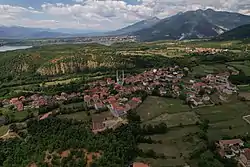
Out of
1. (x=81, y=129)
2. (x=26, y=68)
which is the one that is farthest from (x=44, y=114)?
(x=26, y=68)

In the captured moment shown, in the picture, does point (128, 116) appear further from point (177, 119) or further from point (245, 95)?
point (245, 95)

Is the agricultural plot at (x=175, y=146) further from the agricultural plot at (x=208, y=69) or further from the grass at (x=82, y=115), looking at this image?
the agricultural plot at (x=208, y=69)

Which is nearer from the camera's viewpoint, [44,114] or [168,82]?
[44,114]

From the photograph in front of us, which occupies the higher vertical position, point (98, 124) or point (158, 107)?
point (98, 124)

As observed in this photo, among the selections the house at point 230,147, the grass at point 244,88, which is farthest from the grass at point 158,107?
the grass at point 244,88

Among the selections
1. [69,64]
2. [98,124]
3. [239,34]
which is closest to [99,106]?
[98,124]

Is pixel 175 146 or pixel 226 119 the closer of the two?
pixel 175 146

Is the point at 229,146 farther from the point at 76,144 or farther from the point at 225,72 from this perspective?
the point at 225,72

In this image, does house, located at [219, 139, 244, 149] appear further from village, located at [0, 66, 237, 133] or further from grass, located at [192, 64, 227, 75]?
grass, located at [192, 64, 227, 75]
